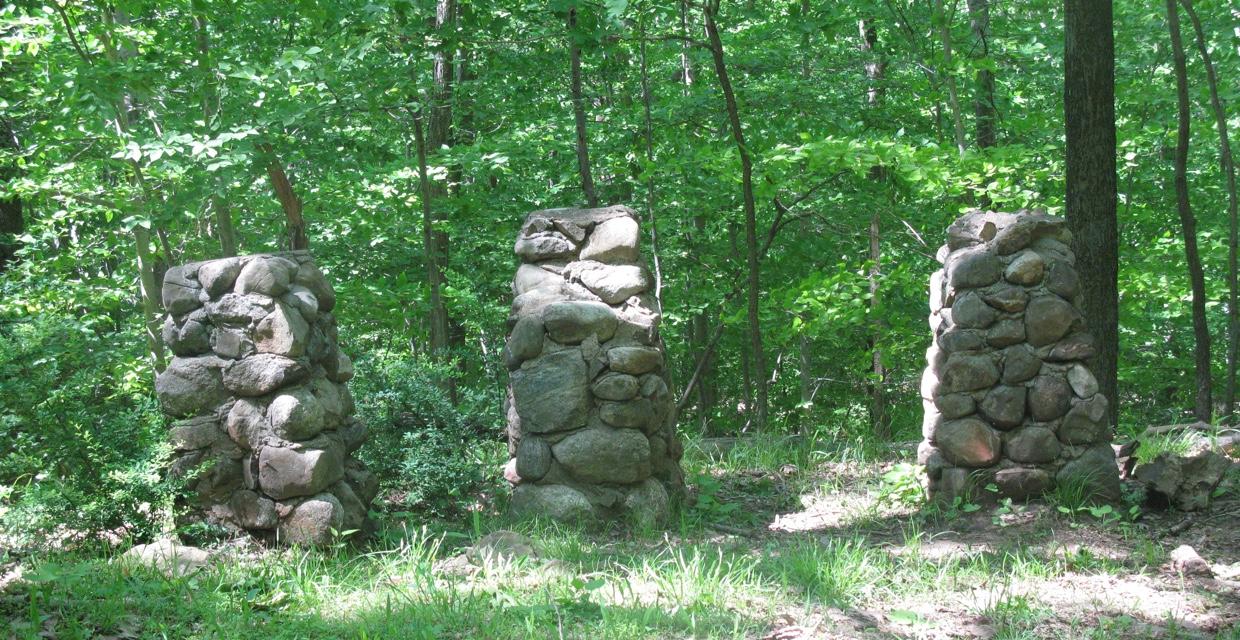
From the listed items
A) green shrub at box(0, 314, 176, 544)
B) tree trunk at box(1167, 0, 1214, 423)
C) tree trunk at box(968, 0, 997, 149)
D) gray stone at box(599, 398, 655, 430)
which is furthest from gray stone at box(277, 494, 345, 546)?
tree trunk at box(1167, 0, 1214, 423)

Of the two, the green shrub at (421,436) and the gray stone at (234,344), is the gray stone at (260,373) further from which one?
the green shrub at (421,436)

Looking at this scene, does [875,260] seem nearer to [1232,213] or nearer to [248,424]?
[1232,213]

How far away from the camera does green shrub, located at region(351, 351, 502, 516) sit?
6043 millimetres

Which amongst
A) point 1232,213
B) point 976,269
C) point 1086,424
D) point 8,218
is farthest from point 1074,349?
point 8,218

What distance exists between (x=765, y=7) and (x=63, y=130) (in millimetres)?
8375

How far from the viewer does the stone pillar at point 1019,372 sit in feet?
19.3

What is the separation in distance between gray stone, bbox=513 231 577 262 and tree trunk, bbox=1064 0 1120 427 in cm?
384

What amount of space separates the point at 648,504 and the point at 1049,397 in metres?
2.61

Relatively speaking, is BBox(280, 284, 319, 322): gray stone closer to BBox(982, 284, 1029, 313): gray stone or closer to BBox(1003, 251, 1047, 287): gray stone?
BBox(982, 284, 1029, 313): gray stone

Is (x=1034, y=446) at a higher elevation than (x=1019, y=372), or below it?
below

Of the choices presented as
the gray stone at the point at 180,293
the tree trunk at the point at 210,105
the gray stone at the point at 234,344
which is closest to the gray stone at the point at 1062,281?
the gray stone at the point at 234,344

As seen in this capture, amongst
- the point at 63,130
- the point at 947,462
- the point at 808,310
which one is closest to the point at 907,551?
the point at 947,462

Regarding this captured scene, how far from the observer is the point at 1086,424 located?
5.88 m

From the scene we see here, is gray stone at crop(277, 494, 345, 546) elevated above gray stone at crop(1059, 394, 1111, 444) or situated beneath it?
situated beneath
